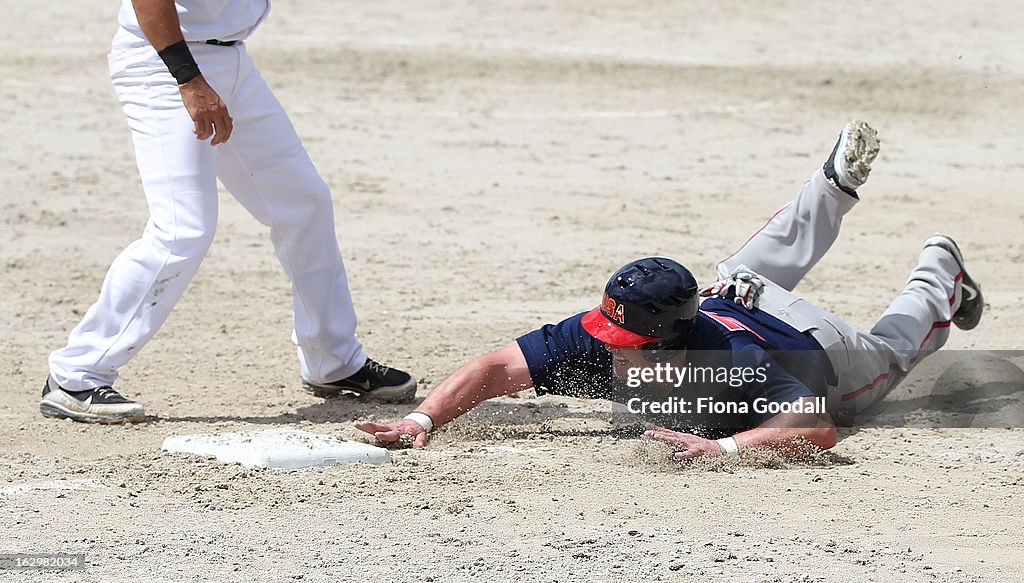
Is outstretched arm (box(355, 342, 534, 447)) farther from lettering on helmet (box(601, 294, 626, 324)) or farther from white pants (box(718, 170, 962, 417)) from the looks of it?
white pants (box(718, 170, 962, 417))

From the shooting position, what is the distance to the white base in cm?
494

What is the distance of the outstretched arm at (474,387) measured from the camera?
204 inches

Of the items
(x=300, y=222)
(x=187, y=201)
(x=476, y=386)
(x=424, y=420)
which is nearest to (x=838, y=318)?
(x=476, y=386)

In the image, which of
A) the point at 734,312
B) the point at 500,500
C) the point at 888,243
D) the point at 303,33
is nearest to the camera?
the point at 500,500

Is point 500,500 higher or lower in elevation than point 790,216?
lower

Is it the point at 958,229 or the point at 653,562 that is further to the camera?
the point at 958,229

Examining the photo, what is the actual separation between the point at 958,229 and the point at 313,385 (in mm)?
4685

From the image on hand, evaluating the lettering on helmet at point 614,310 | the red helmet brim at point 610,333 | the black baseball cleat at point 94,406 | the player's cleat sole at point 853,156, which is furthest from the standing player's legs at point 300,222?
the player's cleat sole at point 853,156

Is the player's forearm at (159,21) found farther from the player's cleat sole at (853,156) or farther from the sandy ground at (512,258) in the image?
the player's cleat sole at (853,156)

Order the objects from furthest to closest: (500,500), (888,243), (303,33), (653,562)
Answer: (303,33)
(888,243)
(500,500)
(653,562)

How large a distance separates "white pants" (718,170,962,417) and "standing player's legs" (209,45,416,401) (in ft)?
5.00

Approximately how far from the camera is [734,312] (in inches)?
214

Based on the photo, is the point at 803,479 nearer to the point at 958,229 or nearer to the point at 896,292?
the point at 896,292

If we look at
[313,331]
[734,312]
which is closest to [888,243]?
[734,312]
